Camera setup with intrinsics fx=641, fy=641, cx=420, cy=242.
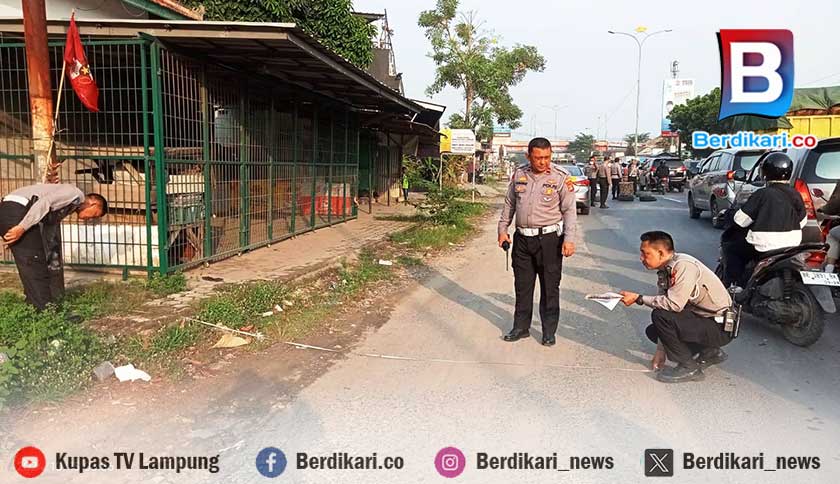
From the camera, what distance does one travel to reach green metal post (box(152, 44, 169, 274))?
7133 millimetres

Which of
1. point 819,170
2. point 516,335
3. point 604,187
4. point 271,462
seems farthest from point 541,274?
point 604,187

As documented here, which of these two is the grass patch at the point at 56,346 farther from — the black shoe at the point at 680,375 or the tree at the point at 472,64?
the tree at the point at 472,64

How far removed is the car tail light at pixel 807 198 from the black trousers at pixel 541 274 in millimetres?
3111

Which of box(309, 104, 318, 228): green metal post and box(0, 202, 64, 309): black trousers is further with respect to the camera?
box(309, 104, 318, 228): green metal post

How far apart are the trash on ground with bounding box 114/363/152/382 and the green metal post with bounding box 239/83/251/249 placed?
469 centimetres

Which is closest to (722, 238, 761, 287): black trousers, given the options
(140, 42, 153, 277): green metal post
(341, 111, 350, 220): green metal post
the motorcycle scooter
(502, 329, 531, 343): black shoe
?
the motorcycle scooter

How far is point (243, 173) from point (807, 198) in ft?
23.5

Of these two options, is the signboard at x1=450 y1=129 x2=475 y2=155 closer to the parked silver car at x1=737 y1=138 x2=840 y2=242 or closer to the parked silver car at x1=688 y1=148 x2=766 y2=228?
the parked silver car at x1=688 y1=148 x2=766 y2=228

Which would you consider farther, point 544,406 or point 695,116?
point 695,116

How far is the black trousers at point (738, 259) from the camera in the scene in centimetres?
629

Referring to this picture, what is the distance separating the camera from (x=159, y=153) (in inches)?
282

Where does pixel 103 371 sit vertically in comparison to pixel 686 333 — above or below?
below

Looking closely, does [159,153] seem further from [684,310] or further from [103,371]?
[684,310]

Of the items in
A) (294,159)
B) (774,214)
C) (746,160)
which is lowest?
(774,214)
